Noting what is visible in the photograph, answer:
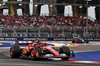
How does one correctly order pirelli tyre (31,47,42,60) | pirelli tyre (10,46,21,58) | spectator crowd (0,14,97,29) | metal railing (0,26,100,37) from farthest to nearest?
spectator crowd (0,14,97,29), metal railing (0,26,100,37), pirelli tyre (10,46,21,58), pirelli tyre (31,47,42,60)

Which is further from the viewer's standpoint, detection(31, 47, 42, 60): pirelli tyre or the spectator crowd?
the spectator crowd

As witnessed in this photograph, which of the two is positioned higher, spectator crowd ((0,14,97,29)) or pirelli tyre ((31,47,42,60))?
spectator crowd ((0,14,97,29))

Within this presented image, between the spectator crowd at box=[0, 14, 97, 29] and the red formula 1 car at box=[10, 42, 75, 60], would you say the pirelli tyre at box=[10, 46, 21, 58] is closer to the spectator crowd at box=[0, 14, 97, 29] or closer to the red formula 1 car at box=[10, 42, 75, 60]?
the red formula 1 car at box=[10, 42, 75, 60]

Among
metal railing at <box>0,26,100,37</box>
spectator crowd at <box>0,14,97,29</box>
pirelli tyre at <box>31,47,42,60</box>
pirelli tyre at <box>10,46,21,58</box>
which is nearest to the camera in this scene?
pirelli tyre at <box>31,47,42,60</box>

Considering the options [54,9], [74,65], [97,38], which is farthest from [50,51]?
[54,9]

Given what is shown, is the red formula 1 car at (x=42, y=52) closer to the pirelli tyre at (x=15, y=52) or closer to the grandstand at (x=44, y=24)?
the pirelli tyre at (x=15, y=52)

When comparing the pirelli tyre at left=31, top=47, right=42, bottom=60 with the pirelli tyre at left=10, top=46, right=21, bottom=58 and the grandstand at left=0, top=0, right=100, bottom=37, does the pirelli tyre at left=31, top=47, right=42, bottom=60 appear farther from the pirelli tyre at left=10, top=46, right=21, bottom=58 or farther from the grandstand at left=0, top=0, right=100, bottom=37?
the grandstand at left=0, top=0, right=100, bottom=37

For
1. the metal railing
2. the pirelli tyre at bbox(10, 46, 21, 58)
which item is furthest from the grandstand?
the pirelli tyre at bbox(10, 46, 21, 58)

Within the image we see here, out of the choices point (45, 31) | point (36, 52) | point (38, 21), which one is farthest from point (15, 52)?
point (38, 21)

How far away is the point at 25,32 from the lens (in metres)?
37.7

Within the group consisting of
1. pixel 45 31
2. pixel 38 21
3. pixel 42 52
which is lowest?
pixel 45 31

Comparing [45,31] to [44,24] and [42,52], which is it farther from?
[42,52]

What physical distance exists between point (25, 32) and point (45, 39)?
3674 mm

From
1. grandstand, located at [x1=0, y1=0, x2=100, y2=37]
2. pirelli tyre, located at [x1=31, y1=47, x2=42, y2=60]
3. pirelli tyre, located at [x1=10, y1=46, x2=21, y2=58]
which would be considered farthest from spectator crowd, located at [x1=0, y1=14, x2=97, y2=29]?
pirelli tyre, located at [x1=31, y1=47, x2=42, y2=60]
